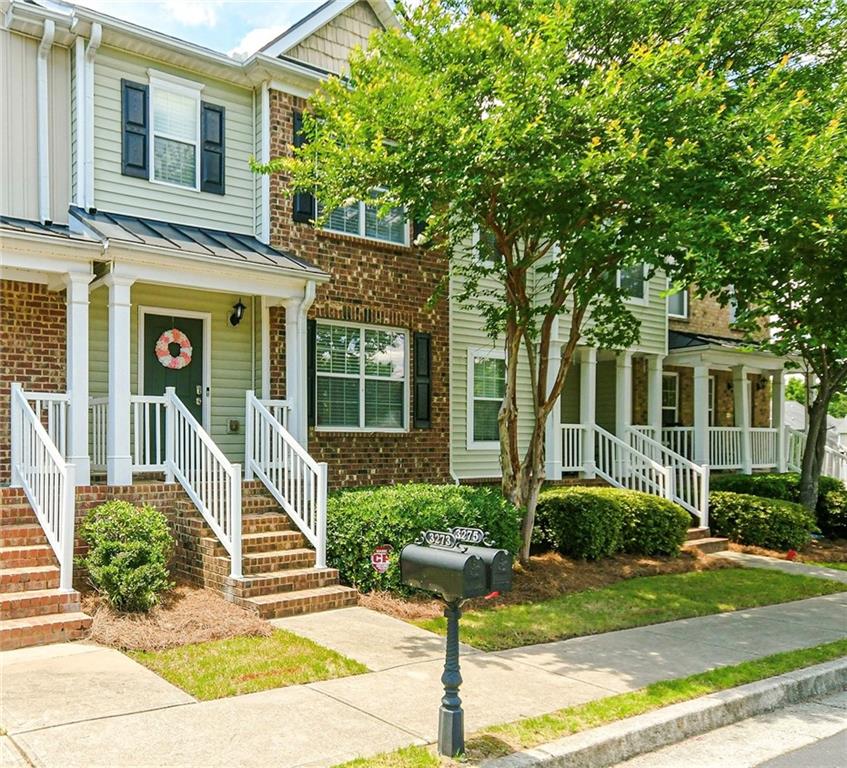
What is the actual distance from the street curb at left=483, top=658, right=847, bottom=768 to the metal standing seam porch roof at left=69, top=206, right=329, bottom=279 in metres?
6.95

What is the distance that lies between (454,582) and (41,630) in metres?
4.16

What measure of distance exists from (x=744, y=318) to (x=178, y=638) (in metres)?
9.28

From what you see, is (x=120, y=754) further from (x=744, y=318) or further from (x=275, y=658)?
(x=744, y=318)

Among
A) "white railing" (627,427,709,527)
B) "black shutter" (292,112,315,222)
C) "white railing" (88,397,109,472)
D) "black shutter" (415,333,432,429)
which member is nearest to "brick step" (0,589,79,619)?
"white railing" (88,397,109,472)

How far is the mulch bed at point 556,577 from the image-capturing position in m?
8.65

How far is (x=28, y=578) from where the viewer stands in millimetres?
7613

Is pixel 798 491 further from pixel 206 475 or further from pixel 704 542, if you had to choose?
pixel 206 475

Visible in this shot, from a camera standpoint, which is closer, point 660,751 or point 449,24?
point 660,751

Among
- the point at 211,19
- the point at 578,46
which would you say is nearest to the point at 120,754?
the point at 578,46

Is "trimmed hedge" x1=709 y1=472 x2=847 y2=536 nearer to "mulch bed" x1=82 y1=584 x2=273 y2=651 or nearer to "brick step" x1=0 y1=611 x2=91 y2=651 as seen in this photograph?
"mulch bed" x1=82 y1=584 x2=273 y2=651

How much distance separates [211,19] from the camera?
36.2 ft

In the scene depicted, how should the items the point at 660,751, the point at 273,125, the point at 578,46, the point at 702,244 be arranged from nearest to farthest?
1. the point at 660,751
2. the point at 702,244
3. the point at 578,46
4. the point at 273,125

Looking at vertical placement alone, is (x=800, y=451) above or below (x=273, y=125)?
below

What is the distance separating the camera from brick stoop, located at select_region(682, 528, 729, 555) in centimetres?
1365
